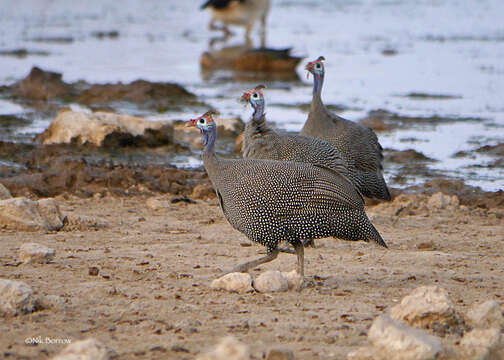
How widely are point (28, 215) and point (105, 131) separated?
356 centimetres

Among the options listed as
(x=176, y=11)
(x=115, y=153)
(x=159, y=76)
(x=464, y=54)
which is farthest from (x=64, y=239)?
(x=176, y=11)

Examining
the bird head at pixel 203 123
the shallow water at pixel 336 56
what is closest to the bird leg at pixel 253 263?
the bird head at pixel 203 123

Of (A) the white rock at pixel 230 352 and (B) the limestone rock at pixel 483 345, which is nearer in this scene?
(A) the white rock at pixel 230 352

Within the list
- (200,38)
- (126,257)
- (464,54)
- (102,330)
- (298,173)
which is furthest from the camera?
(200,38)

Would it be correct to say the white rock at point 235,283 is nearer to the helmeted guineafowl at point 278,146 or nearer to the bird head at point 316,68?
the helmeted guineafowl at point 278,146

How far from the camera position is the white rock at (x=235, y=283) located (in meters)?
4.93

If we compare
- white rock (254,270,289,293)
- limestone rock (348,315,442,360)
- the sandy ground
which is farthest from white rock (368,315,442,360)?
white rock (254,270,289,293)

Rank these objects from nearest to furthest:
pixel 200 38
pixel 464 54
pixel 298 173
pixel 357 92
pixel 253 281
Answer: pixel 253 281 → pixel 298 173 → pixel 357 92 → pixel 464 54 → pixel 200 38

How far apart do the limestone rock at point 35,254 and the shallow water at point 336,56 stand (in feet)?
14.8

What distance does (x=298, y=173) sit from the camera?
5.36 meters

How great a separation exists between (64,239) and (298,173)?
1.93m

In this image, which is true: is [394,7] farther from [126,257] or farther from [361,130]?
[126,257]

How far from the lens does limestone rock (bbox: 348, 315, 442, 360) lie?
3.57 meters

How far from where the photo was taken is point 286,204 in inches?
207
